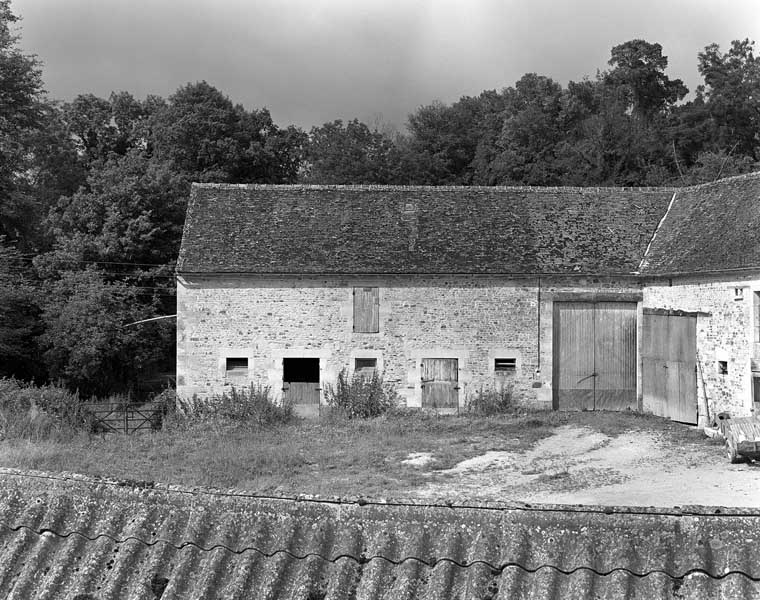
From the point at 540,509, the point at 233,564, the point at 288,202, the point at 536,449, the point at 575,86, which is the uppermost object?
the point at 575,86

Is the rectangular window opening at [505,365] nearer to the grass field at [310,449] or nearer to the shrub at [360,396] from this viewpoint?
the grass field at [310,449]

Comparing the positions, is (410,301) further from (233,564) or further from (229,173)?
(229,173)

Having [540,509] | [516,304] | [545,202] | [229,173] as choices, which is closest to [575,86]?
[229,173]

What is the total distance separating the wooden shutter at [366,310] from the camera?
842 inches

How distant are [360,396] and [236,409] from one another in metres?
3.46

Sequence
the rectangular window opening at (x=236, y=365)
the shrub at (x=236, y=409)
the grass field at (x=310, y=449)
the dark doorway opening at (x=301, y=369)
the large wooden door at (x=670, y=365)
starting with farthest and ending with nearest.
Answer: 1. the dark doorway opening at (x=301, y=369)
2. the rectangular window opening at (x=236, y=365)
3. the shrub at (x=236, y=409)
4. the large wooden door at (x=670, y=365)
5. the grass field at (x=310, y=449)

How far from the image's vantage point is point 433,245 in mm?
22188

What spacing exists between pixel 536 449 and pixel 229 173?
3101cm

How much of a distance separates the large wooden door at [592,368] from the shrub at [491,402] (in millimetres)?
1434

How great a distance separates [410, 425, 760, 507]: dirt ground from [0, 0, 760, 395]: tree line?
1690cm

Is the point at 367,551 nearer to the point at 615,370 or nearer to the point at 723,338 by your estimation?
the point at 723,338

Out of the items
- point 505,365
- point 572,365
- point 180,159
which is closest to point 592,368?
point 572,365

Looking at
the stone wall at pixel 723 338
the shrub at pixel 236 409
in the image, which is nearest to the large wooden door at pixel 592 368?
the stone wall at pixel 723 338

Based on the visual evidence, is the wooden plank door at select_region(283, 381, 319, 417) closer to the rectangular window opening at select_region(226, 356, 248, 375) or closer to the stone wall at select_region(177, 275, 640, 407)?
the stone wall at select_region(177, 275, 640, 407)
